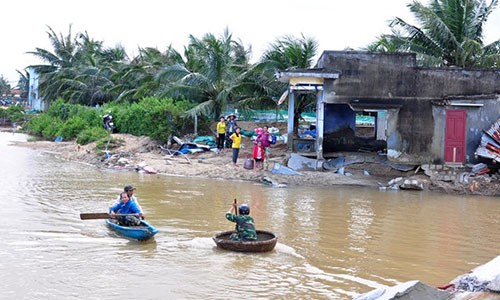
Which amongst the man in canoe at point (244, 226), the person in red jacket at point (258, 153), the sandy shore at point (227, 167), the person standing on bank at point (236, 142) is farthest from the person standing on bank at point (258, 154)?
the man in canoe at point (244, 226)

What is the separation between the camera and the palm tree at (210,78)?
26.5 m

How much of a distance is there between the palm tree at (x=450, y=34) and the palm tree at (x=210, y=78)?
7.75m

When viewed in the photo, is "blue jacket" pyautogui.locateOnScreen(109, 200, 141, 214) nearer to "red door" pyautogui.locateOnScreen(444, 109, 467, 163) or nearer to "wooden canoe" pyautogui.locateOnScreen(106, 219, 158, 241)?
"wooden canoe" pyautogui.locateOnScreen(106, 219, 158, 241)

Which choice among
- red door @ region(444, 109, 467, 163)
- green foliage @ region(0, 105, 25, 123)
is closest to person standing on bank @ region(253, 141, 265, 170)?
red door @ region(444, 109, 467, 163)

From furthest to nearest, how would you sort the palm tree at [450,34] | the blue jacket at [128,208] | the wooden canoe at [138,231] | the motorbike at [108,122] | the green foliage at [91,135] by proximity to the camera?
the motorbike at [108,122]
the green foliage at [91,135]
the palm tree at [450,34]
the blue jacket at [128,208]
the wooden canoe at [138,231]

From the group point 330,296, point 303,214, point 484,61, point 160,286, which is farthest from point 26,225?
point 484,61

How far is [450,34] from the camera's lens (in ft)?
79.4

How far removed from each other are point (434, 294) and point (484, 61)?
69.9 ft

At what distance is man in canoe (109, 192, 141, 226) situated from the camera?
11.9 m

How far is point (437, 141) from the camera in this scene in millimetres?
20203

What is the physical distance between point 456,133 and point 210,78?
12.0m

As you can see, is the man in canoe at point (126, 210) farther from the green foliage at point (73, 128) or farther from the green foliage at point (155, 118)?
the green foliage at point (73, 128)

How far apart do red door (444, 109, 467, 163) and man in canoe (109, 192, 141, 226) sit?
1235 centimetres

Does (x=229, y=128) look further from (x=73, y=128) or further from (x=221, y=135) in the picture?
(x=73, y=128)
